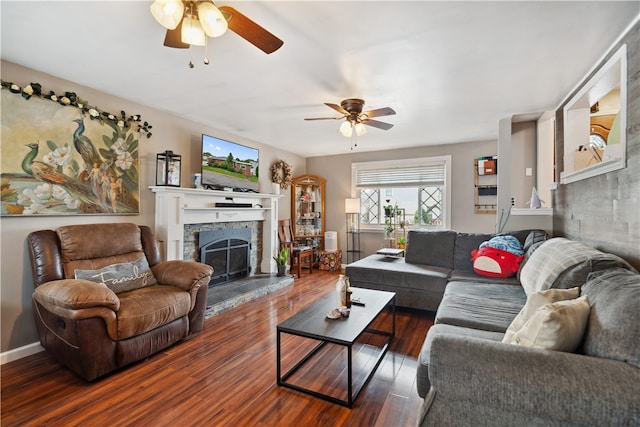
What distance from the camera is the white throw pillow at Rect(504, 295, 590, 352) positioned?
47.3 inches

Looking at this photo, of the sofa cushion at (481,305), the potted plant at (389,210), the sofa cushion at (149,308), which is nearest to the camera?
the sofa cushion at (481,305)

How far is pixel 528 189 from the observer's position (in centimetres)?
416

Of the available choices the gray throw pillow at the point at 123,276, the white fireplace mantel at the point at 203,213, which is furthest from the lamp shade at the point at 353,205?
the gray throw pillow at the point at 123,276

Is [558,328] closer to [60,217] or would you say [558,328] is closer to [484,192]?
[60,217]

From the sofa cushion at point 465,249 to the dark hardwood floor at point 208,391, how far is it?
1.34 metres

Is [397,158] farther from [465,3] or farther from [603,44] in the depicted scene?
[465,3]

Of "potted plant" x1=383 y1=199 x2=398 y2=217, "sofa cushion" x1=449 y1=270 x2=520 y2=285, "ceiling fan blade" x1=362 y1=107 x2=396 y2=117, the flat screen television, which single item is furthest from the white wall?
"sofa cushion" x1=449 y1=270 x2=520 y2=285

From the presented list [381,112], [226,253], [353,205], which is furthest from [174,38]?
[353,205]

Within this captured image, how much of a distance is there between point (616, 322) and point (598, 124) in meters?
3.63

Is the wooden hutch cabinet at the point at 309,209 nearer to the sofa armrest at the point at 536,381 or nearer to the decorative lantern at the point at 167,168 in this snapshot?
the decorative lantern at the point at 167,168

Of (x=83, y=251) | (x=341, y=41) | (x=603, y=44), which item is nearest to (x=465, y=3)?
(x=341, y=41)

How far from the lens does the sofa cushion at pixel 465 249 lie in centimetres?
359

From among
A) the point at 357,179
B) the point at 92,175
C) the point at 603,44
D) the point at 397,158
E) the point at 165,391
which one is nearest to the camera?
the point at 165,391

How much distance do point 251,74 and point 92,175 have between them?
1.84m
